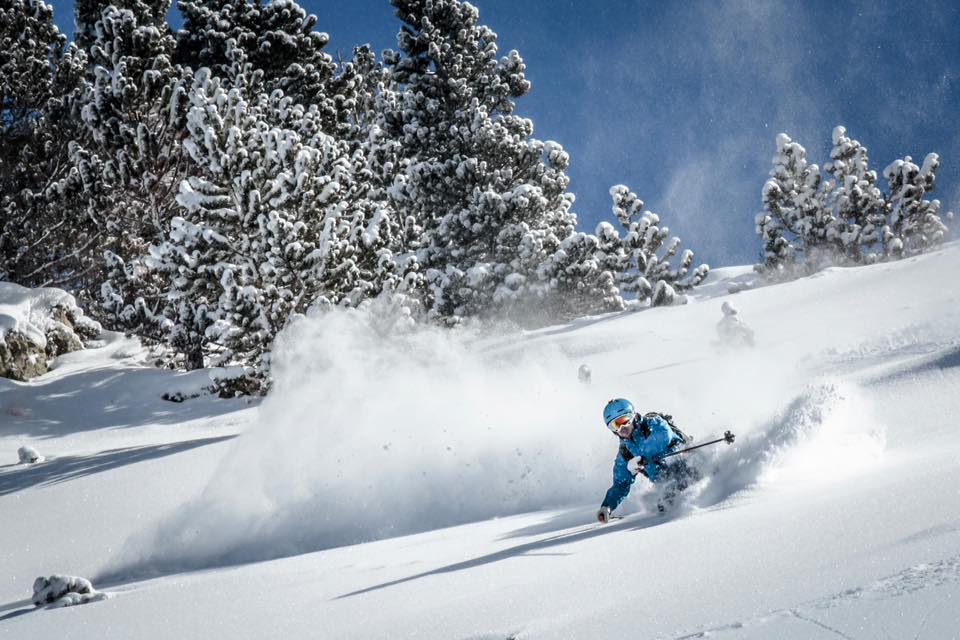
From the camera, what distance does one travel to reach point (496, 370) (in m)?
16.8

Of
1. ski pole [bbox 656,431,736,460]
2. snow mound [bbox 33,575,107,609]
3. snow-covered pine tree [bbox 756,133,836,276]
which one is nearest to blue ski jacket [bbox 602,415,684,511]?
ski pole [bbox 656,431,736,460]

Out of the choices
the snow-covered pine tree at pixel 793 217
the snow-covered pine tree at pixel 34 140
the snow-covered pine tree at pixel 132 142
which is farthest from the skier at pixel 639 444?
the snow-covered pine tree at pixel 793 217

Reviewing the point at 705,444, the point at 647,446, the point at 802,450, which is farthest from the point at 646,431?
the point at 802,450

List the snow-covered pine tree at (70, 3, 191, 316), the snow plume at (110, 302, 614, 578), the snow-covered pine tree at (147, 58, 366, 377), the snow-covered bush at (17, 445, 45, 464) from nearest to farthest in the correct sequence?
the snow plume at (110, 302, 614, 578) → the snow-covered bush at (17, 445, 45, 464) → the snow-covered pine tree at (147, 58, 366, 377) → the snow-covered pine tree at (70, 3, 191, 316)

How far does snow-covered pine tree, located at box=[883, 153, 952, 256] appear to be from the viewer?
150ft

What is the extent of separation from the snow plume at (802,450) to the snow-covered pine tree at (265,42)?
1034 inches

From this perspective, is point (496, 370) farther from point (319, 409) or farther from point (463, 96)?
point (463, 96)

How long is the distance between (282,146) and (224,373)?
20.6 feet

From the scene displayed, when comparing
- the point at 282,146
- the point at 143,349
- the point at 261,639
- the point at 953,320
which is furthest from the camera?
the point at 143,349

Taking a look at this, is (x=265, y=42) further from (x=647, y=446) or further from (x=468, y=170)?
(x=647, y=446)

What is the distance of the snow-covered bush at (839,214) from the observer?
4469cm

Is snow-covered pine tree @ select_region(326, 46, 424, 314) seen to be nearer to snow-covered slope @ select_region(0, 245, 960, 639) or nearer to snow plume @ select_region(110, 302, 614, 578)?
snow-covered slope @ select_region(0, 245, 960, 639)

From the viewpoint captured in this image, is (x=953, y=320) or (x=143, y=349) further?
(x=143, y=349)

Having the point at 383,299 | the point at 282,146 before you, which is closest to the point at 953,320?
the point at 383,299
